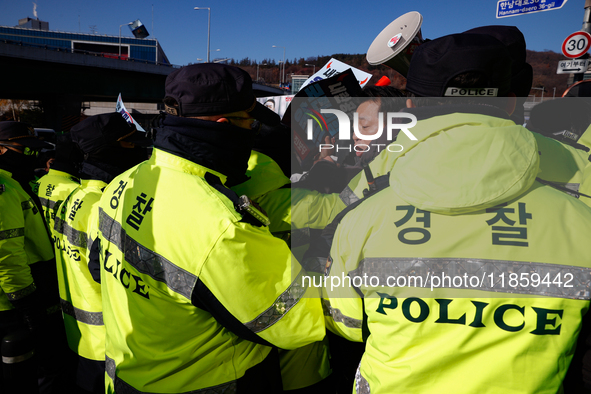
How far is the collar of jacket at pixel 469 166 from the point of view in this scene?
1.14 metres

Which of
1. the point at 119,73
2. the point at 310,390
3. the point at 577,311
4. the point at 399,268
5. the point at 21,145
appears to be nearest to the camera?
the point at 577,311

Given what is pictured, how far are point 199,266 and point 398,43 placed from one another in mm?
2880

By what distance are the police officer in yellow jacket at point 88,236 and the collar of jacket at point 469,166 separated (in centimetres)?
197

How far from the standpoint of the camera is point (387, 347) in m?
1.29

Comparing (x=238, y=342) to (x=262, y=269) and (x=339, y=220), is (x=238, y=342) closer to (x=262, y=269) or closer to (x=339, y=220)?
(x=262, y=269)

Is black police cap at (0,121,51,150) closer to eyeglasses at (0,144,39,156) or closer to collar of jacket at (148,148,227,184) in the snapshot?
eyeglasses at (0,144,39,156)

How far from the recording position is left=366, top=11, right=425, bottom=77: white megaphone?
10.9 feet

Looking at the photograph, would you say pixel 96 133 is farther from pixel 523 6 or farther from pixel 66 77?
pixel 66 77

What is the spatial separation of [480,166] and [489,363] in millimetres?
630

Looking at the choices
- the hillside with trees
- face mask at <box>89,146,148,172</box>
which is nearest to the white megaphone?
face mask at <box>89,146,148,172</box>

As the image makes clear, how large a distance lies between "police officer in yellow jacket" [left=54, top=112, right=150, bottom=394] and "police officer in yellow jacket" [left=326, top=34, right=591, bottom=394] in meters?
1.87

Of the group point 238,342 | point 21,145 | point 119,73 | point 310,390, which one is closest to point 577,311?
point 238,342

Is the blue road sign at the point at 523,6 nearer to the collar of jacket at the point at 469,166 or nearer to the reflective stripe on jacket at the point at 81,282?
the collar of jacket at the point at 469,166

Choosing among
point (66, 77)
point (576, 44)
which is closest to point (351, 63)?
point (66, 77)
